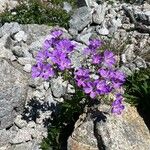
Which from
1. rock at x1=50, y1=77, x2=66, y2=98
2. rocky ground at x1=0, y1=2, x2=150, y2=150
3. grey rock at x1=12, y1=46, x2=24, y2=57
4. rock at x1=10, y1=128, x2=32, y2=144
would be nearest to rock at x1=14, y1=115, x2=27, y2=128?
rocky ground at x1=0, y1=2, x2=150, y2=150

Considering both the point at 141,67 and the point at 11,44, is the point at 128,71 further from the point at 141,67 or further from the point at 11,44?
the point at 11,44

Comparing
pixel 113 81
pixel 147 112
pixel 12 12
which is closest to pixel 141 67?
pixel 147 112

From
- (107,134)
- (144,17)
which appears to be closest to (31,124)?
(107,134)

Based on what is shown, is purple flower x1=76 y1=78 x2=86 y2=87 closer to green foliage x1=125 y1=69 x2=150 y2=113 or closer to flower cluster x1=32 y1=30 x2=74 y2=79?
flower cluster x1=32 y1=30 x2=74 y2=79

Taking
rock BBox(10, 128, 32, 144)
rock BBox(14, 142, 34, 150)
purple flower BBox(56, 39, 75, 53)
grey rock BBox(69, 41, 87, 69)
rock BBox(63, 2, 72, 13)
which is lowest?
rock BBox(14, 142, 34, 150)

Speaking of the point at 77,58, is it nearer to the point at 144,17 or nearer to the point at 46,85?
the point at 46,85

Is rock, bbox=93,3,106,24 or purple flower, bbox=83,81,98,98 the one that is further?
rock, bbox=93,3,106,24

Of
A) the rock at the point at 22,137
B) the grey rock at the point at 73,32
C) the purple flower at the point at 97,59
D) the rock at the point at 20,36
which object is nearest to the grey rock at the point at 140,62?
the grey rock at the point at 73,32
